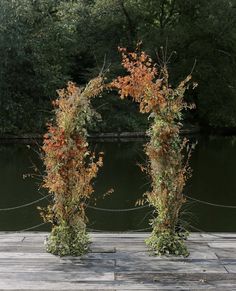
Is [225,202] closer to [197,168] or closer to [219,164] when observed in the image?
[197,168]

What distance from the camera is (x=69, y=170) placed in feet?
16.5

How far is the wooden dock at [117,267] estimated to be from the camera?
434cm

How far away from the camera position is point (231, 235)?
6012mm

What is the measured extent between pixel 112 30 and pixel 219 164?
505 inches

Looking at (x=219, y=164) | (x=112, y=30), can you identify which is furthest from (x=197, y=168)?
(x=112, y=30)

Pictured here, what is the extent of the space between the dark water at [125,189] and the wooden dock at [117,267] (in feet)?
5.78

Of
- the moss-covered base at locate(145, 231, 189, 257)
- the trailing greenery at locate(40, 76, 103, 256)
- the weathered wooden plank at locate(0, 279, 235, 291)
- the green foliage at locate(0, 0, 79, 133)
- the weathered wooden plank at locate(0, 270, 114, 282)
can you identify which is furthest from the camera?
the green foliage at locate(0, 0, 79, 133)

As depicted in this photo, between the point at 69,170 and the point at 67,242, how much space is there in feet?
2.37

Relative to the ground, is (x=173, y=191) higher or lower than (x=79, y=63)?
lower

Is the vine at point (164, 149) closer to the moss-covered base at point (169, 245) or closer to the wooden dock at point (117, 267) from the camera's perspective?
the moss-covered base at point (169, 245)

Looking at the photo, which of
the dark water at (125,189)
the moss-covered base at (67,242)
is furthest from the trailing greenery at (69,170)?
the dark water at (125,189)

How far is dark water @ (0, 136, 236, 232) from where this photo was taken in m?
9.38

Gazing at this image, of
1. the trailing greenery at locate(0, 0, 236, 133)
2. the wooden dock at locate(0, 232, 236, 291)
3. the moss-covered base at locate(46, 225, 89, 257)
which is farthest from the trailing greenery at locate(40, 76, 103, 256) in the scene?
the trailing greenery at locate(0, 0, 236, 133)

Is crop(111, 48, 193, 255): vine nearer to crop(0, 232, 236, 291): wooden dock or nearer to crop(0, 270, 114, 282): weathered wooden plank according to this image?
crop(0, 232, 236, 291): wooden dock
